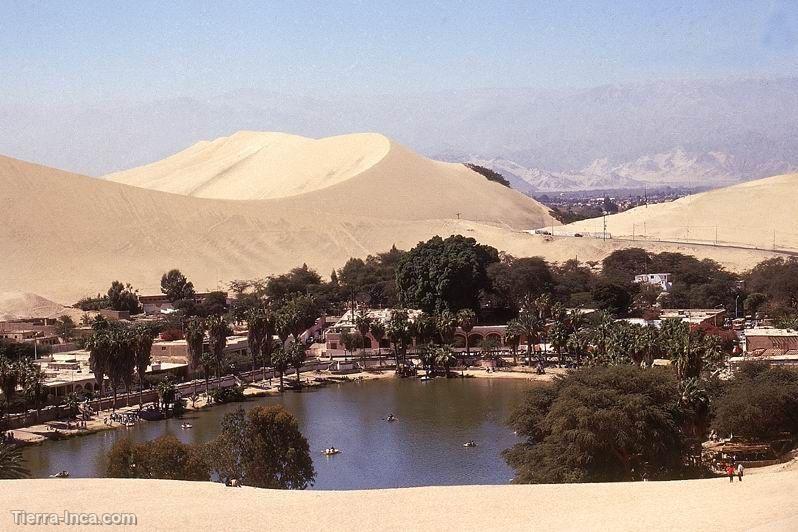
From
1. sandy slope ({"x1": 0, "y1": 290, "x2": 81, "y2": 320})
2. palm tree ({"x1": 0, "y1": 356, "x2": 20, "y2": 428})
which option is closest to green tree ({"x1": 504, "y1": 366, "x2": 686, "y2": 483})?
palm tree ({"x1": 0, "y1": 356, "x2": 20, "y2": 428})

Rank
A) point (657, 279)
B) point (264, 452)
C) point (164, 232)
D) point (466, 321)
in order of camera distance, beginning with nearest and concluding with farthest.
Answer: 1. point (264, 452)
2. point (466, 321)
3. point (657, 279)
4. point (164, 232)

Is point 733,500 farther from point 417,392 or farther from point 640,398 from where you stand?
point 417,392

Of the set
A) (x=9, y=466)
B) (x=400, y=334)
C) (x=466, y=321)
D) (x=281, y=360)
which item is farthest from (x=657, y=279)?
(x=9, y=466)

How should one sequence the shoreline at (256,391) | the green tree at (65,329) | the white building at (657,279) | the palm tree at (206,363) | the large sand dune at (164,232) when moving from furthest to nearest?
the large sand dune at (164,232)
the white building at (657,279)
the green tree at (65,329)
the palm tree at (206,363)
the shoreline at (256,391)

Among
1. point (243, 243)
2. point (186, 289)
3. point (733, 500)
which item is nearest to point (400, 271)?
point (186, 289)

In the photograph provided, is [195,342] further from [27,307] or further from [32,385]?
[27,307]

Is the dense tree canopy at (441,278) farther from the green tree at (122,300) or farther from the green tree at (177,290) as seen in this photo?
the green tree at (122,300)

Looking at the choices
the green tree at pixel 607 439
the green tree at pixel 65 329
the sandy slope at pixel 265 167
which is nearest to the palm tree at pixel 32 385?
the green tree at pixel 65 329
